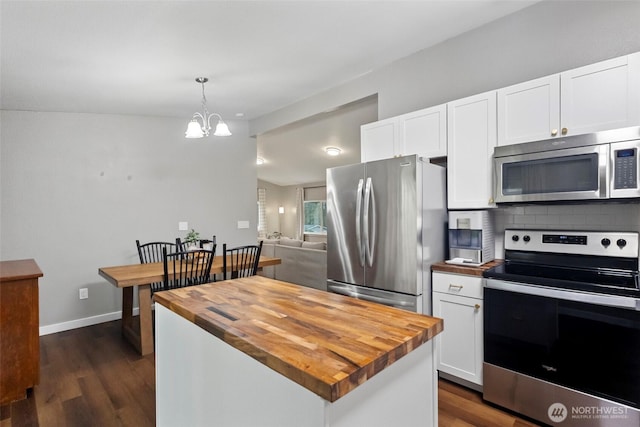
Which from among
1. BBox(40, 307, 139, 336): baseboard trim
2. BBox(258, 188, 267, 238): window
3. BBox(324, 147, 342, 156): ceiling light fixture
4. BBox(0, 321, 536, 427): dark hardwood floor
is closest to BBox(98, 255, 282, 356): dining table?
BBox(0, 321, 536, 427): dark hardwood floor

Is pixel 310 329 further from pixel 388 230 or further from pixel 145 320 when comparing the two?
pixel 145 320

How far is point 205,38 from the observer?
249cm

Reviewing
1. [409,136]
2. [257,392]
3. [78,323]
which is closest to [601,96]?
[409,136]

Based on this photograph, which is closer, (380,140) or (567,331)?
(567,331)

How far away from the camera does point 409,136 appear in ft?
9.07

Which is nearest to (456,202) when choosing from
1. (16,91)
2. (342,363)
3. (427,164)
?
(427,164)

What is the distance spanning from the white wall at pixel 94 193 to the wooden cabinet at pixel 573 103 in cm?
381

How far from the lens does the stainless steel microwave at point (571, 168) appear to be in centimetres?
175

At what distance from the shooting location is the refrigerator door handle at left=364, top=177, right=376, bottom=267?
8.50ft

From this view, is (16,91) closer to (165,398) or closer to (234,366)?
(165,398)

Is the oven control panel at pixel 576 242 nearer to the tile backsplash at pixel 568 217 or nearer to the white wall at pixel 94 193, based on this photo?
the tile backsplash at pixel 568 217

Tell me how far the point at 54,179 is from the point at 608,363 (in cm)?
502

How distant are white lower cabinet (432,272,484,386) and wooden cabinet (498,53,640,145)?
996 mm

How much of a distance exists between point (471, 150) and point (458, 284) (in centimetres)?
94
